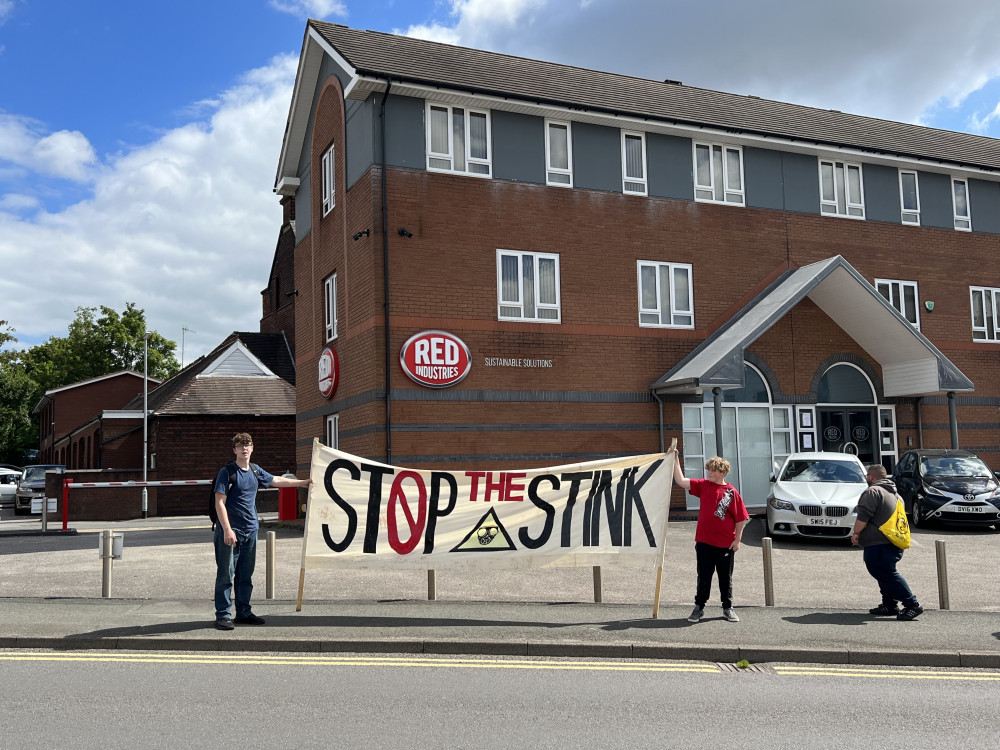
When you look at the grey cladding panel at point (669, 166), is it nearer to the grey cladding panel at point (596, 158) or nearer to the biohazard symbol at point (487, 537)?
the grey cladding panel at point (596, 158)

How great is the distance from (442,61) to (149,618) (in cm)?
1608

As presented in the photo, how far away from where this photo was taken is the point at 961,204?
86.3 feet

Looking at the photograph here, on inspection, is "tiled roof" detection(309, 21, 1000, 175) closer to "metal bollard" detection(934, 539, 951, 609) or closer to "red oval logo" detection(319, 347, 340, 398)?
"red oval logo" detection(319, 347, 340, 398)

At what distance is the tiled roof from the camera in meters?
21.0

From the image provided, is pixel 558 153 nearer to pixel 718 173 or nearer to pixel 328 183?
pixel 718 173

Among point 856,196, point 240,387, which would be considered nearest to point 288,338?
Answer: point 240,387

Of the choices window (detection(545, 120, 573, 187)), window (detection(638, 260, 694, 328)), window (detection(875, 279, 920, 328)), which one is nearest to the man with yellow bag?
window (detection(638, 260, 694, 328))

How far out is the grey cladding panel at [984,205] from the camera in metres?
26.4

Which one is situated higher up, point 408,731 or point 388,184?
point 388,184

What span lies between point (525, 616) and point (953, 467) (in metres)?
12.8

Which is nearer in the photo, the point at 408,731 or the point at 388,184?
the point at 408,731

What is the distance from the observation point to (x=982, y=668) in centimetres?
793

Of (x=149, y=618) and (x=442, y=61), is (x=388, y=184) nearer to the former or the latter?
(x=442, y=61)

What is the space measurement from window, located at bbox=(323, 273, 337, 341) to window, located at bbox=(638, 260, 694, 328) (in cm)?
737
